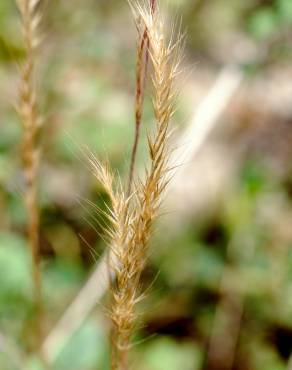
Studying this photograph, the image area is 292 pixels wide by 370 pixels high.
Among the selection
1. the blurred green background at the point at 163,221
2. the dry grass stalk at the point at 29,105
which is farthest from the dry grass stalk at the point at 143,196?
the blurred green background at the point at 163,221

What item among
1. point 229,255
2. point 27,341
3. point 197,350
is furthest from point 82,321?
point 229,255

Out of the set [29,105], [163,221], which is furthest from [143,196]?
[163,221]

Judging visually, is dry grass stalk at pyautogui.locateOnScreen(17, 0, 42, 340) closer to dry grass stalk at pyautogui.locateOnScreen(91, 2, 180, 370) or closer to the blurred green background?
dry grass stalk at pyautogui.locateOnScreen(91, 2, 180, 370)

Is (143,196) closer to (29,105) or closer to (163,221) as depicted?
(29,105)

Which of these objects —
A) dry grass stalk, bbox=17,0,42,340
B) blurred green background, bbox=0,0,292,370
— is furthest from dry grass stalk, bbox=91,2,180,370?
blurred green background, bbox=0,0,292,370

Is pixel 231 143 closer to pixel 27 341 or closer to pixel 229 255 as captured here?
pixel 229 255

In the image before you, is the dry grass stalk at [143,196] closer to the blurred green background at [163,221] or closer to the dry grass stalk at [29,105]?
the dry grass stalk at [29,105]
